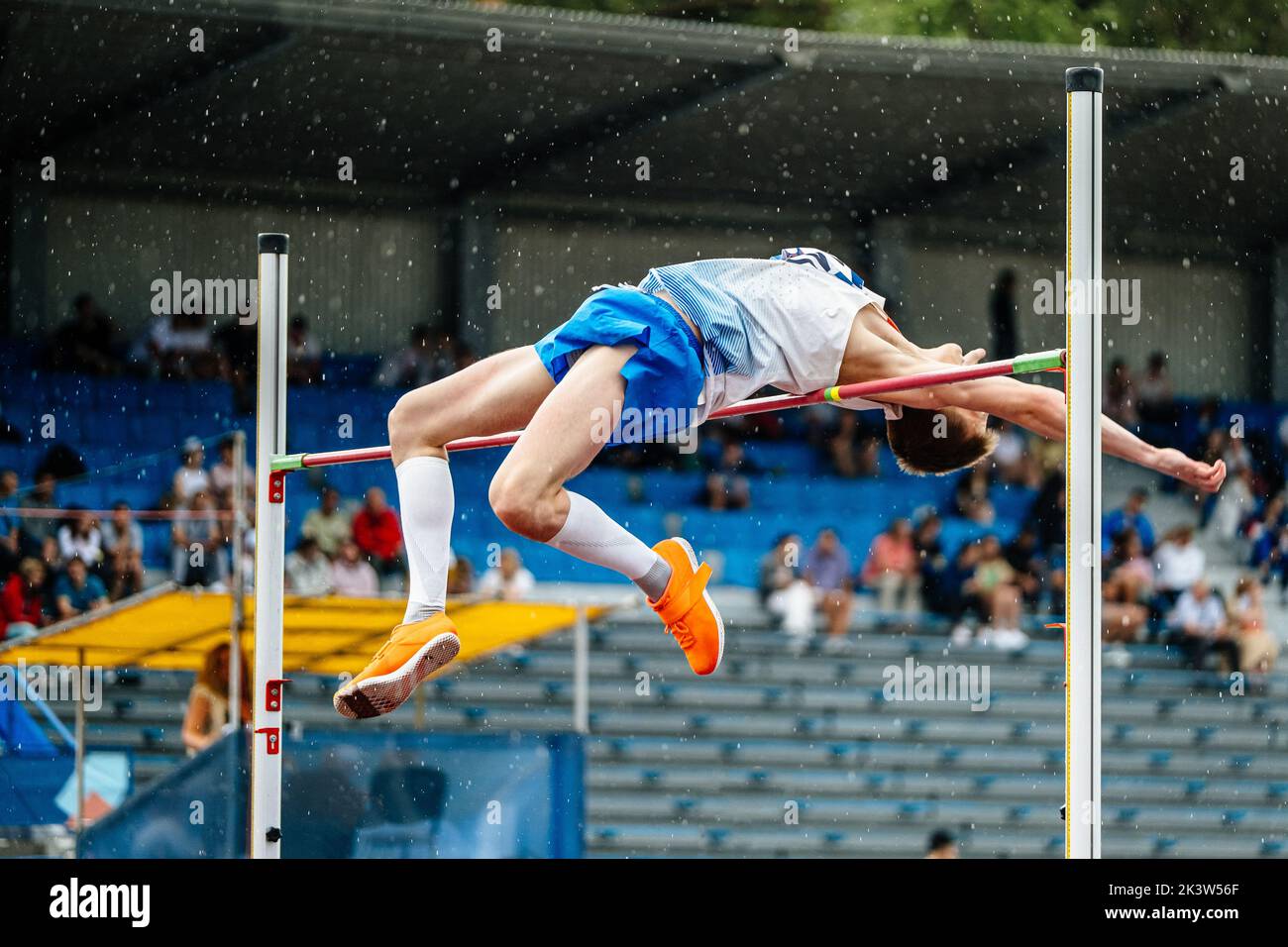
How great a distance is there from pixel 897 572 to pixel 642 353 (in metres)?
9.12

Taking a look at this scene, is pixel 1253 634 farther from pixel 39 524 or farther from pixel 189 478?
pixel 39 524

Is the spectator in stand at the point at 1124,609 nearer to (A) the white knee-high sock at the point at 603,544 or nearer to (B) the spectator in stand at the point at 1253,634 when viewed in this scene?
(B) the spectator in stand at the point at 1253,634

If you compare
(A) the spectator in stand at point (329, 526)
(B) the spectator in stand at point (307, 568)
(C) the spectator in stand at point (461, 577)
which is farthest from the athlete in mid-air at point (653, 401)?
(A) the spectator in stand at point (329, 526)

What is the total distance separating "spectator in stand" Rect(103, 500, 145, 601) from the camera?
8.69 m

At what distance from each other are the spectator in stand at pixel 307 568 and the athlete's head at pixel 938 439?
6.44m

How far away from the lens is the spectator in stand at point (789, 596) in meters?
12.7

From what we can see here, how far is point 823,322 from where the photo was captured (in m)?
4.31

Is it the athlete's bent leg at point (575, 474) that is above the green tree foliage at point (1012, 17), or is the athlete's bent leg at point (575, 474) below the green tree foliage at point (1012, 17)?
below

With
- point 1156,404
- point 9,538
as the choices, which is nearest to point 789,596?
point 1156,404

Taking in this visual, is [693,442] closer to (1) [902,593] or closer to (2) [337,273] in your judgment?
(1) [902,593]

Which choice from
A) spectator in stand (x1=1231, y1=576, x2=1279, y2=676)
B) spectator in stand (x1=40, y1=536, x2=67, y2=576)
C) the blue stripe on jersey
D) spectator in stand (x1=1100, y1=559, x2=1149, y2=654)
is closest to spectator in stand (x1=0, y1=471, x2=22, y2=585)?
spectator in stand (x1=40, y1=536, x2=67, y2=576)

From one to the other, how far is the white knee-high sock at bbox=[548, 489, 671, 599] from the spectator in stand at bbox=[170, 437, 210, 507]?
264 inches

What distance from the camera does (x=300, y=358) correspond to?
46.3 ft

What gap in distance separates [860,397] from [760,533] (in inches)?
372
